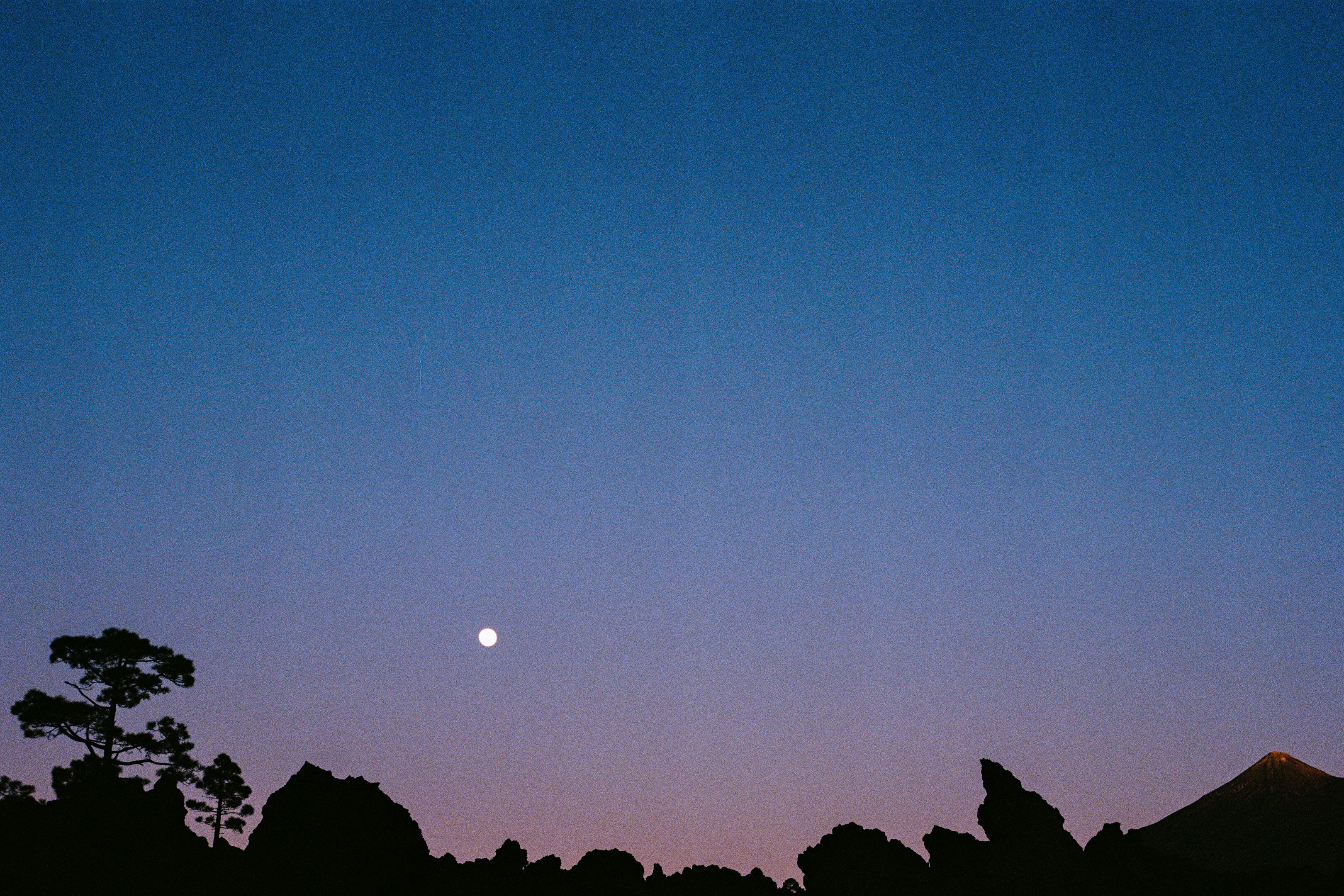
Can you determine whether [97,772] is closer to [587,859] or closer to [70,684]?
[70,684]

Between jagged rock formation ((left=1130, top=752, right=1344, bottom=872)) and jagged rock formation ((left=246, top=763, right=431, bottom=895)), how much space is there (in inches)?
1504

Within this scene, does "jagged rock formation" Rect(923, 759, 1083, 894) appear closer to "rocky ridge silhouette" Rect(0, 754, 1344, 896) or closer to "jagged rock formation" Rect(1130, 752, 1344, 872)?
"rocky ridge silhouette" Rect(0, 754, 1344, 896)

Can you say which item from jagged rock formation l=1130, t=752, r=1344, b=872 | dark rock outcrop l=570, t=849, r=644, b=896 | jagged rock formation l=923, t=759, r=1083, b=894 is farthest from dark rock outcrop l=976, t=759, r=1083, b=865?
dark rock outcrop l=570, t=849, r=644, b=896

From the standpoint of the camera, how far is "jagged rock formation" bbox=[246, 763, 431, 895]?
121 ft

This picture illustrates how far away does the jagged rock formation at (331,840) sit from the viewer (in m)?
36.8

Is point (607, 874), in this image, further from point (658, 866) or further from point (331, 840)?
point (331, 840)

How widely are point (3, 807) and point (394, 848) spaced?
46.8ft

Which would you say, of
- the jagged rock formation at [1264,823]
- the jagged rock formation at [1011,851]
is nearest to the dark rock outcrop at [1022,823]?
the jagged rock formation at [1011,851]

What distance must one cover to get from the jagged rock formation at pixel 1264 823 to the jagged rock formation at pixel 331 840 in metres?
38.2


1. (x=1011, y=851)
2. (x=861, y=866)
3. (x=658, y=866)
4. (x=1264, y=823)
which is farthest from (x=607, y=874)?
(x=1264, y=823)

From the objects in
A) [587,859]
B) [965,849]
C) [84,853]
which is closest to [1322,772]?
[965,849]

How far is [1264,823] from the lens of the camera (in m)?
53.0

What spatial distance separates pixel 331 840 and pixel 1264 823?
50454 mm

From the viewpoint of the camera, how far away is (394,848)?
1542 inches
